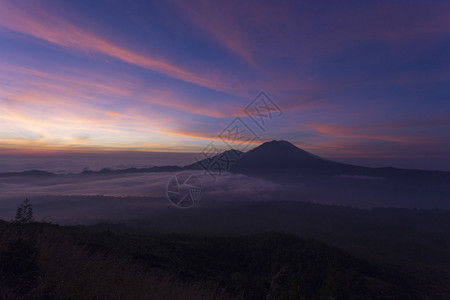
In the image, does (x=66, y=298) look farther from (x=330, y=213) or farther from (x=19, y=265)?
(x=330, y=213)

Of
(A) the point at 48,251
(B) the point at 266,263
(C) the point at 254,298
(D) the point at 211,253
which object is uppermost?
(A) the point at 48,251

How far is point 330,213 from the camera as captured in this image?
147750 mm

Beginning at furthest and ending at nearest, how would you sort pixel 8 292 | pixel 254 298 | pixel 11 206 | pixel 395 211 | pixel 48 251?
pixel 395 211, pixel 11 206, pixel 254 298, pixel 48 251, pixel 8 292

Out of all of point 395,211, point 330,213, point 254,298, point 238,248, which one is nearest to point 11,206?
point 238,248

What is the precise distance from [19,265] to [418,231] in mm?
149395

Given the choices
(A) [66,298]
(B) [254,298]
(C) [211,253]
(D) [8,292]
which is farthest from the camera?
(C) [211,253]

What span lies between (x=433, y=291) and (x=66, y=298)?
1354 inches

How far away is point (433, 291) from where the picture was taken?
76.3 ft

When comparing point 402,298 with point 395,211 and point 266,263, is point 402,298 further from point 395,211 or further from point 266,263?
point 395,211

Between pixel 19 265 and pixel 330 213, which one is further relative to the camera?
pixel 330 213

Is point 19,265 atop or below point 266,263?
atop

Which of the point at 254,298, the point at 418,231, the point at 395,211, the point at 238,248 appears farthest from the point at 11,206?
the point at 395,211

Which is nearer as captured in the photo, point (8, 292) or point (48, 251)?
point (8, 292)

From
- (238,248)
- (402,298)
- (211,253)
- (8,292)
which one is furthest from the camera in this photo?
(238,248)
